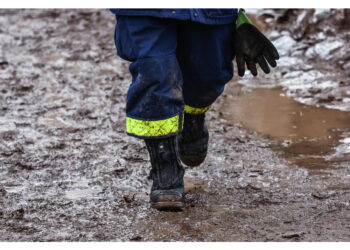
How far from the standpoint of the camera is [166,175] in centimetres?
→ 300

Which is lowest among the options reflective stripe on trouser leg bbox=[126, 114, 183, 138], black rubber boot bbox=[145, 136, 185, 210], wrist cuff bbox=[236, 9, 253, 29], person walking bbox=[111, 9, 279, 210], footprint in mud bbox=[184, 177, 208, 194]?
footprint in mud bbox=[184, 177, 208, 194]

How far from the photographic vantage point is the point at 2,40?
6984mm

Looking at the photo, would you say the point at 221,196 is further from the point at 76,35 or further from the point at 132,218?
the point at 76,35

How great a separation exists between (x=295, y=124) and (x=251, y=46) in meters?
1.41

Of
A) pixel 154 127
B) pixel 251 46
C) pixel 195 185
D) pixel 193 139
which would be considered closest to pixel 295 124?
pixel 193 139

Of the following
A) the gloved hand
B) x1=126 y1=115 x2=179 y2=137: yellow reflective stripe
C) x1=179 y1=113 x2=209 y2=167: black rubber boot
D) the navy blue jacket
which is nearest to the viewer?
the navy blue jacket

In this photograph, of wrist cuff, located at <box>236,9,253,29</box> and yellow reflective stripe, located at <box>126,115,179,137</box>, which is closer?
yellow reflective stripe, located at <box>126,115,179,137</box>

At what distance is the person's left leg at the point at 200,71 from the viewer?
117 inches

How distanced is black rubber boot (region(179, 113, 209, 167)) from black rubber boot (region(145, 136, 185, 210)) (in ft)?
1.45

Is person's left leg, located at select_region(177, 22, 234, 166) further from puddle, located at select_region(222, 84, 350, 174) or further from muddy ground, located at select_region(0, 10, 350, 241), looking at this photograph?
puddle, located at select_region(222, 84, 350, 174)

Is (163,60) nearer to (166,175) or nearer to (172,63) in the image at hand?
(172,63)

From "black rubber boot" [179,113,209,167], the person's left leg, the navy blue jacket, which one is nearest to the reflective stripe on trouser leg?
the person's left leg

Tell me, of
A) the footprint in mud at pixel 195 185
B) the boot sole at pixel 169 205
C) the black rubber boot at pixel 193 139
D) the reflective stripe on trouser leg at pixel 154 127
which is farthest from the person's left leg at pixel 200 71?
the boot sole at pixel 169 205

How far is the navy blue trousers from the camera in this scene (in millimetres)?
2779
